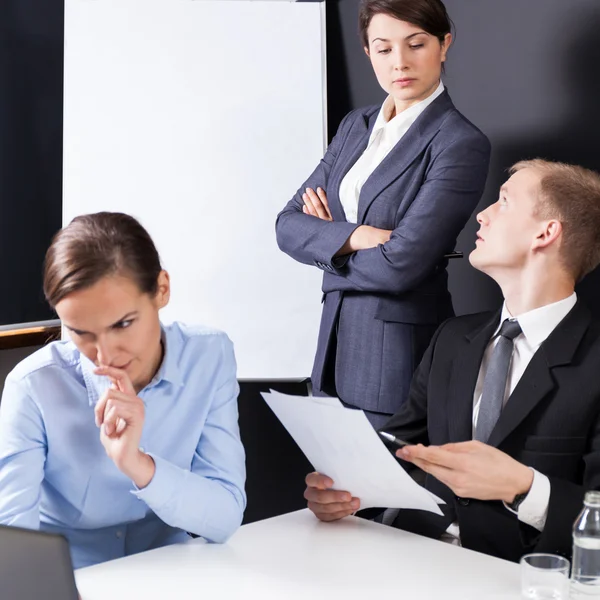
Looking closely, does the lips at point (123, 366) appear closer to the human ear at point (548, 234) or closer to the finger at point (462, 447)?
the finger at point (462, 447)

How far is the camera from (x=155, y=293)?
175 centimetres

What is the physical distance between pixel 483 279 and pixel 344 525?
5.32 feet

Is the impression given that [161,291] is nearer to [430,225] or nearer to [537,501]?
[537,501]

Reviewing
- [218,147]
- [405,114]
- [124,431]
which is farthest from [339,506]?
[218,147]

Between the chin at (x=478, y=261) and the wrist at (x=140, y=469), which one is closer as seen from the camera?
the wrist at (x=140, y=469)

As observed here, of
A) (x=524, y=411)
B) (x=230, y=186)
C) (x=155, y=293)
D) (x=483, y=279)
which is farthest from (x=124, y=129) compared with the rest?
(x=524, y=411)

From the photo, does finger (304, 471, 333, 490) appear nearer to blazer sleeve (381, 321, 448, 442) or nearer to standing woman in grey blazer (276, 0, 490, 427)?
blazer sleeve (381, 321, 448, 442)

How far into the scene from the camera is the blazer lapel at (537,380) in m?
1.87

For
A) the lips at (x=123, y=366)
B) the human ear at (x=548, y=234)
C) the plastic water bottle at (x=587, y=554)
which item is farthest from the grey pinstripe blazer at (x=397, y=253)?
the plastic water bottle at (x=587, y=554)

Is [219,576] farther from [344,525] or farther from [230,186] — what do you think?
[230,186]

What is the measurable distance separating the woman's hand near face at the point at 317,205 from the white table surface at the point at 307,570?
4.31 ft

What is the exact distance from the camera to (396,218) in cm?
266

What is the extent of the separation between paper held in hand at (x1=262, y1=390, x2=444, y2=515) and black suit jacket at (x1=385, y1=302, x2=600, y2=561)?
24cm

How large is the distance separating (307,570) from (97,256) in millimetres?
645
